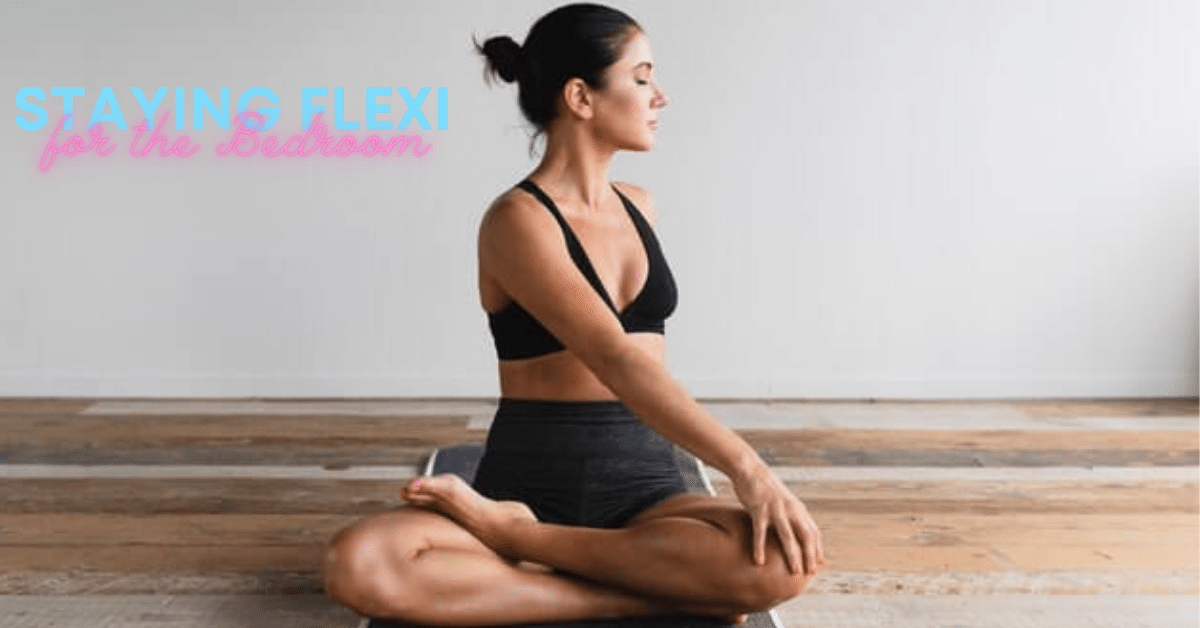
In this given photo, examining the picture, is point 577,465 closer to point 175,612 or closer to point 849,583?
point 849,583

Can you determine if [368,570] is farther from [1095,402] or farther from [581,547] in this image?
[1095,402]

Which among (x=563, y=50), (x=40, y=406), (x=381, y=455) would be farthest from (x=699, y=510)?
(x=40, y=406)

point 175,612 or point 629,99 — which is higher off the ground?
point 629,99

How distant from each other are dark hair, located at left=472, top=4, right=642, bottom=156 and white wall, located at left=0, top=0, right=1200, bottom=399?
2330 mm

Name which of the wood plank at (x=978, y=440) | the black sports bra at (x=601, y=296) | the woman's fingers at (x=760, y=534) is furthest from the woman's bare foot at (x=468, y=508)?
the wood plank at (x=978, y=440)

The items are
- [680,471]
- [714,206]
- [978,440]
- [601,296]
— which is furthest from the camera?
[714,206]

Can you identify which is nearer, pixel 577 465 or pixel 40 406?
pixel 577 465

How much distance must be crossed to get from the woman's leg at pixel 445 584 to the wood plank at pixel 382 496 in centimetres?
99

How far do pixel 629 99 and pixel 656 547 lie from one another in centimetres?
73

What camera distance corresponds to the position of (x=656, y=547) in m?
1.94

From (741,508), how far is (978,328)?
2882 millimetres

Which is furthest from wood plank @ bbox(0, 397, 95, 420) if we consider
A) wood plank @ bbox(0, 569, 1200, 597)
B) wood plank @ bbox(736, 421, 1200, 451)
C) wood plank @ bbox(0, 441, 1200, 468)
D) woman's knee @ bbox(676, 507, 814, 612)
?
woman's knee @ bbox(676, 507, 814, 612)

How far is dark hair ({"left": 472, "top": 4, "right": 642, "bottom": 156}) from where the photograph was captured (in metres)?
2.07

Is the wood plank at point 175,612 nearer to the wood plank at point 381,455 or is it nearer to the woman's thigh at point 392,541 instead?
the woman's thigh at point 392,541
